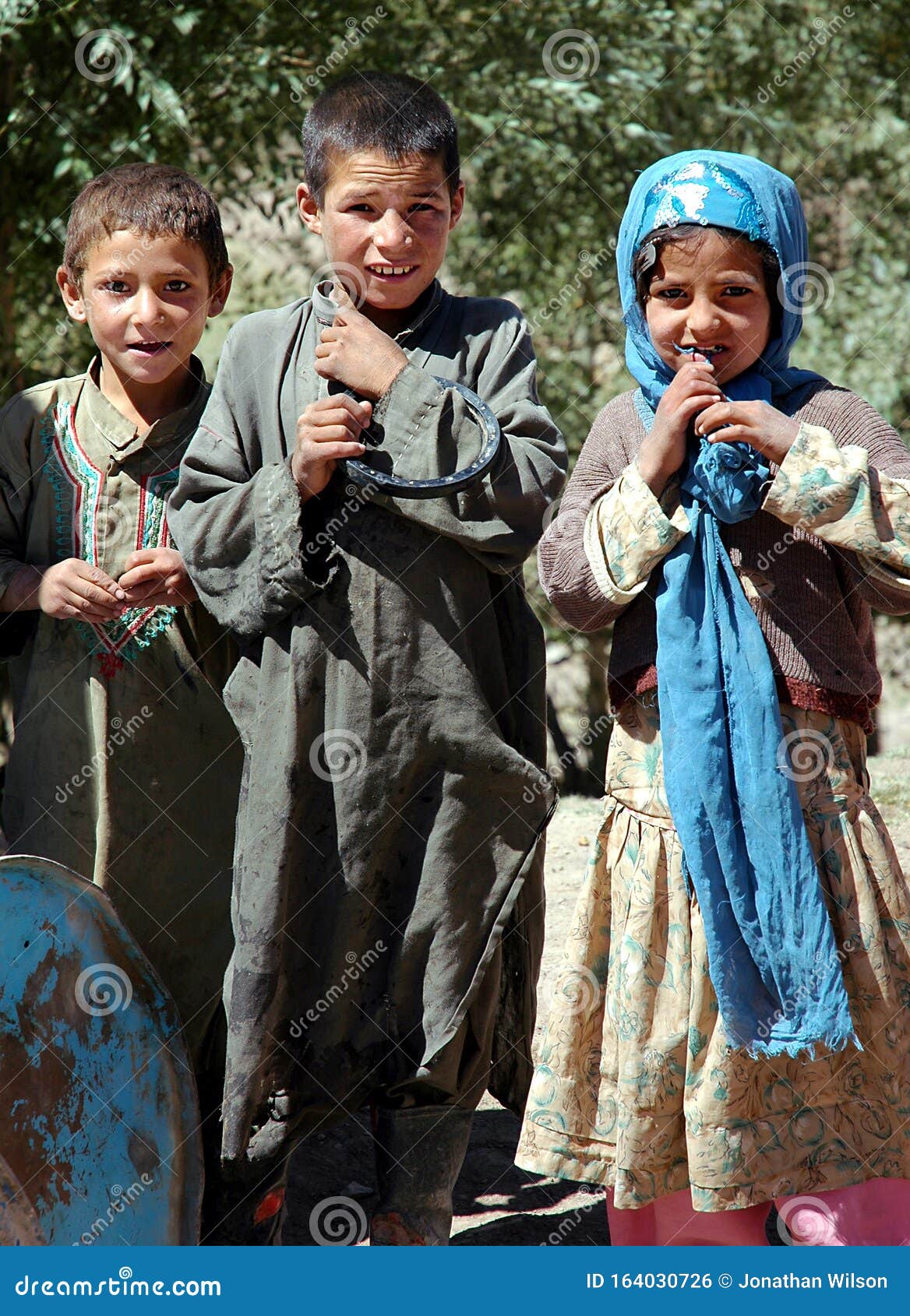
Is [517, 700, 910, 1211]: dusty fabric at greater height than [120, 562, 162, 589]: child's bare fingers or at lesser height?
lesser

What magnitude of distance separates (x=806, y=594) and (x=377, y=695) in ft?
2.40

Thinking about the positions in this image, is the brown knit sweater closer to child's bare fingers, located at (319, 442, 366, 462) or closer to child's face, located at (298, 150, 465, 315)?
child's bare fingers, located at (319, 442, 366, 462)

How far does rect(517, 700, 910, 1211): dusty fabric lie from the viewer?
7.70 ft

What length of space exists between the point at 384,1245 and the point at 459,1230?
0.72m

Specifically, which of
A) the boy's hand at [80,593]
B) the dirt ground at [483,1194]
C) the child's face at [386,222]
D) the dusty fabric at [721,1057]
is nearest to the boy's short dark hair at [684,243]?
the child's face at [386,222]

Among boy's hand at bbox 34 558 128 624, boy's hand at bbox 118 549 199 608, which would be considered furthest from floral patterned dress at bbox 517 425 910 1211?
boy's hand at bbox 34 558 128 624

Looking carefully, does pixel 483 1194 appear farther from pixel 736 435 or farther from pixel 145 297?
pixel 145 297

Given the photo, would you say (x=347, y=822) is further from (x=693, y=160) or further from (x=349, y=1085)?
(x=693, y=160)

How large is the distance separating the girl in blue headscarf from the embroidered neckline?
82 centimetres

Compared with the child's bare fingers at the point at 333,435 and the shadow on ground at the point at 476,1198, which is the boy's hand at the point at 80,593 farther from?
the shadow on ground at the point at 476,1198

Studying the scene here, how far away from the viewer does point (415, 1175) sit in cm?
254

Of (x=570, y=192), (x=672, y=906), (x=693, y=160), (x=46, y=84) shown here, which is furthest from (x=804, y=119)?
(x=672, y=906)

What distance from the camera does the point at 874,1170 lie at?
2.36m

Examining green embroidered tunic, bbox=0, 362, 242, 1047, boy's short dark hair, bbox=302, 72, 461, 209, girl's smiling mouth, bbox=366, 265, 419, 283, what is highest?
boy's short dark hair, bbox=302, 72, 461, 209
